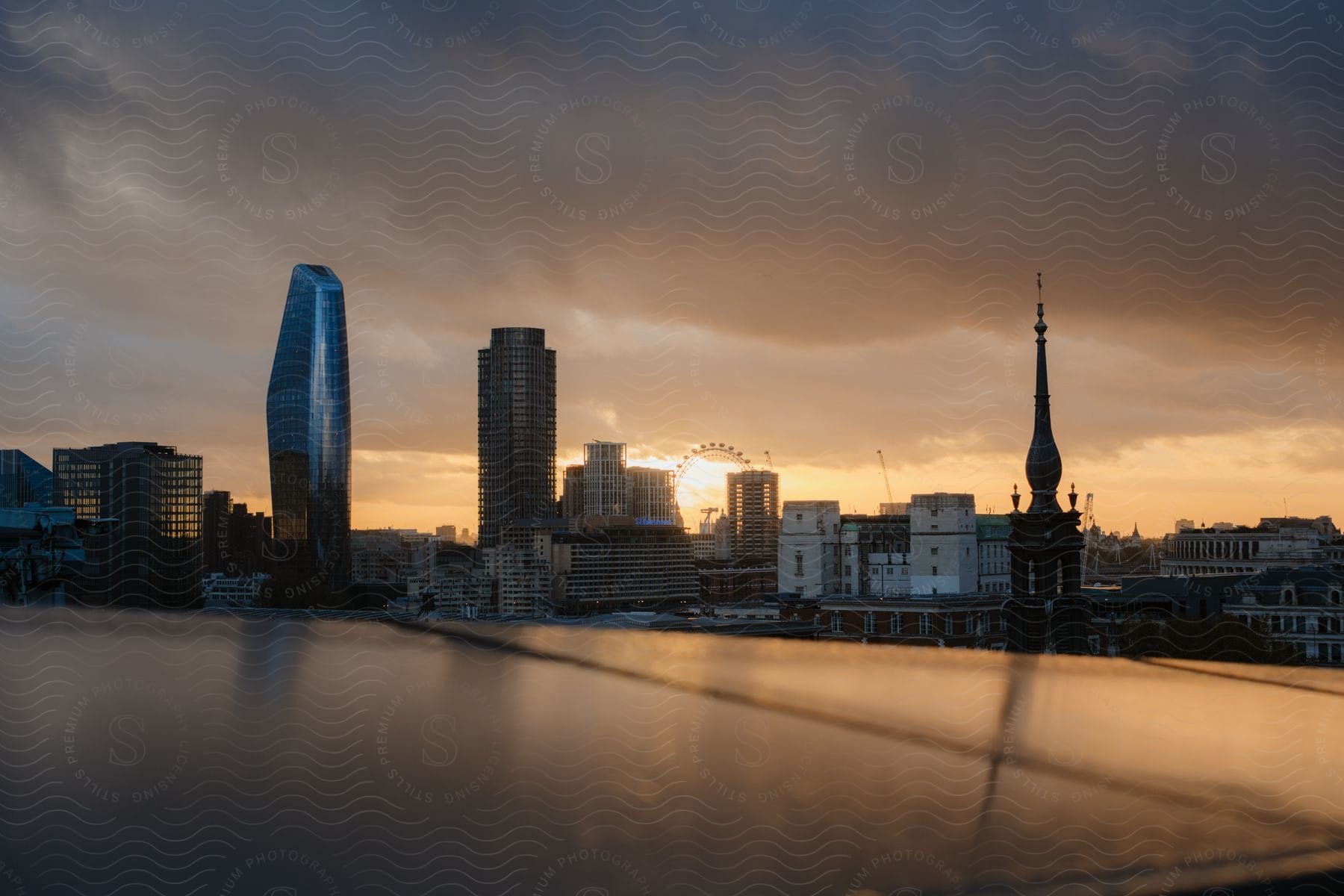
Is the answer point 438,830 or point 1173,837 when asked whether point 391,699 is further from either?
point 1173,837

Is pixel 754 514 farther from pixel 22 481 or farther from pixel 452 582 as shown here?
pixel 22 481

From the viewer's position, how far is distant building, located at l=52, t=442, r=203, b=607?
4.38 metres

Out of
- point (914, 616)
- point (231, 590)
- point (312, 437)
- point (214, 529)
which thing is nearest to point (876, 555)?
point (914, 616)

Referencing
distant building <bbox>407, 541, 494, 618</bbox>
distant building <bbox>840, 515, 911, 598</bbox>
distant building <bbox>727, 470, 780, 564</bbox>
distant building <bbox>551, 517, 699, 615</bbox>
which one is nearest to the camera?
distant building <bbox>407, 541, 494, 618</bbox>

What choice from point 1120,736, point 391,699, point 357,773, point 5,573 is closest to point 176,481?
point 5,573

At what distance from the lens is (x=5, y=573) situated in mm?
3965

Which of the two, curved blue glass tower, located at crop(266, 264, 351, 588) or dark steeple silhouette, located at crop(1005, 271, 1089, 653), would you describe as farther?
curved blue glass tower, located at crop(266, 264, 351, 588)

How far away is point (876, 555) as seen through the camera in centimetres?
1165

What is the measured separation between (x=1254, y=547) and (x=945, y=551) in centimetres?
361

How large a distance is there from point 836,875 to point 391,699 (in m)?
1.29

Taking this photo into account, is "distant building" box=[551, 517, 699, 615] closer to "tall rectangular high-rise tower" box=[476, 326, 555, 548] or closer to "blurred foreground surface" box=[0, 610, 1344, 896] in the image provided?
"tall rectangular high-rise tower" box=[476, 326, 555, 548]

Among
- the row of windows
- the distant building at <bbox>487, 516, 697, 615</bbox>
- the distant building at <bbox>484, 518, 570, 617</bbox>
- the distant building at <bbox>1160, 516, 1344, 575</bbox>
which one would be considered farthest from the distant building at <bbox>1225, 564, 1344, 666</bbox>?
the distant building at <bbox>484, 518, 570, 617</bbox>

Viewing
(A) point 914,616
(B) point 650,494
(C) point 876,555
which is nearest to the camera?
(B) point 650,494

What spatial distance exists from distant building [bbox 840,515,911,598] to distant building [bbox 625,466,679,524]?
6.42 meters
